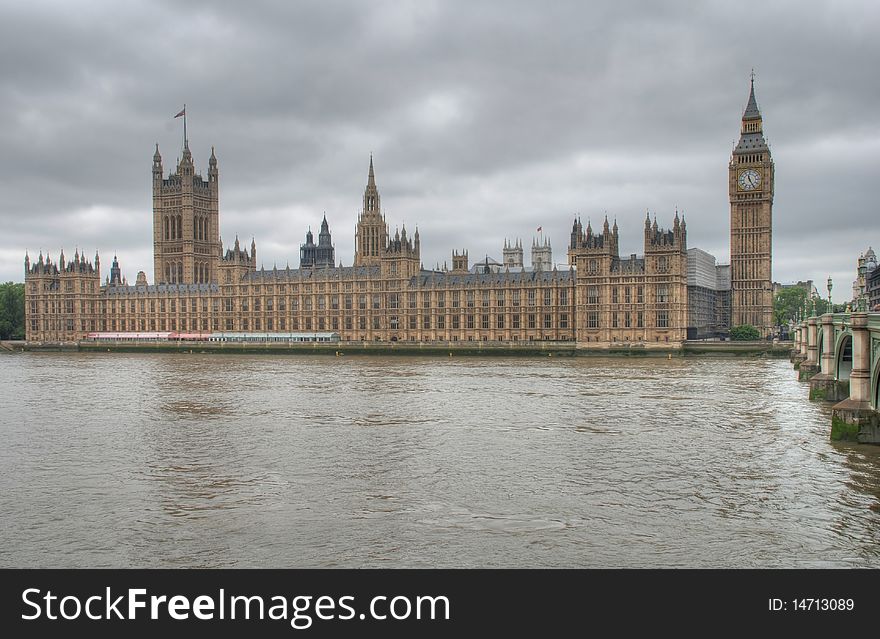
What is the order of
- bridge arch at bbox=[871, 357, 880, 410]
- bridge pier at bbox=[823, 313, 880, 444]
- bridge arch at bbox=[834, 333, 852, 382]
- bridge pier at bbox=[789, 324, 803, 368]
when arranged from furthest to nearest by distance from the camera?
1. bridge pier at bbox=[789, 324, 803, 368]
2. bridge arch at bbox=[834, 333, 852, 382]
3. bridge pier at bbox=[823, 313, 880, 444]
4. bridge arch at bbox=[871, 357, 880, 410]

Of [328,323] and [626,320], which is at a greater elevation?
[626,320]

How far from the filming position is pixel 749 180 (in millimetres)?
113688

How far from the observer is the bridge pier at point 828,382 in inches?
1715

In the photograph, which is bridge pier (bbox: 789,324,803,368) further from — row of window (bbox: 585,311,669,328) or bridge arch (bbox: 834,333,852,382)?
bridge arch (bbox: 834,333,852,382)

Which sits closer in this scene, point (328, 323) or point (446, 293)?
point (446, 293)

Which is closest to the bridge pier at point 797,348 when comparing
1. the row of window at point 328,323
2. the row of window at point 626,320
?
the row of window at point 626,320

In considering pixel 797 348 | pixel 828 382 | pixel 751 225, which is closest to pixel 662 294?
pixel 797 348

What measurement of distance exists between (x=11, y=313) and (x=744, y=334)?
120374 millimetres

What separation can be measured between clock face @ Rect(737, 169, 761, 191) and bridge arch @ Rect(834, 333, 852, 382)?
72334mm

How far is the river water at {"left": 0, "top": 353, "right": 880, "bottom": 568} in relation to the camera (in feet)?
60.6

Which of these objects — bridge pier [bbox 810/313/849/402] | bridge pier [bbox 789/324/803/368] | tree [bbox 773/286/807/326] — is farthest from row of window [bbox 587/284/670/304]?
tree [bbox 773/286/807/326]

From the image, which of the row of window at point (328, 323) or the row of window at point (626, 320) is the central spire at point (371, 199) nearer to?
the row of window at point (328, 323)

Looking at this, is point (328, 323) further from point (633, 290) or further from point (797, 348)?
point (797, 348)

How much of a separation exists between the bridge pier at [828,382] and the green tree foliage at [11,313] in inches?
5434
